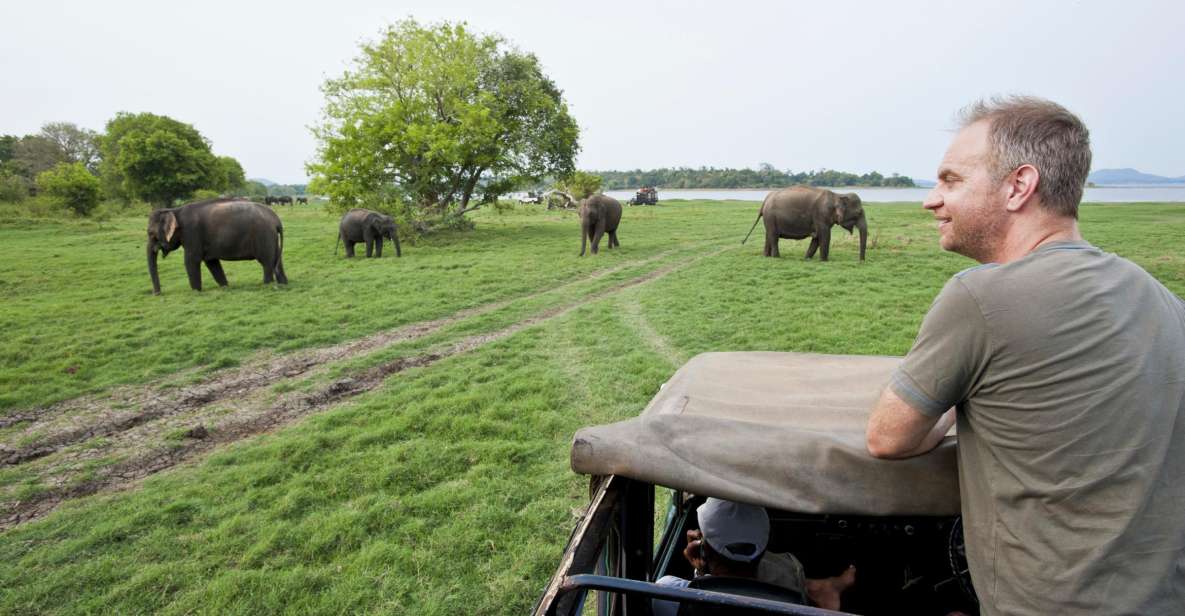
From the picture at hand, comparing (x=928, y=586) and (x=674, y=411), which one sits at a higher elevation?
(x=674, y=411)

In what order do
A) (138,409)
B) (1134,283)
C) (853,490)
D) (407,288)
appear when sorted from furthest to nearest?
1. (407,288)
2. (138,409)
3. (853,490)
4. (1134,283)

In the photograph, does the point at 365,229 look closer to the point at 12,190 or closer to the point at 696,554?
the point at 696,554

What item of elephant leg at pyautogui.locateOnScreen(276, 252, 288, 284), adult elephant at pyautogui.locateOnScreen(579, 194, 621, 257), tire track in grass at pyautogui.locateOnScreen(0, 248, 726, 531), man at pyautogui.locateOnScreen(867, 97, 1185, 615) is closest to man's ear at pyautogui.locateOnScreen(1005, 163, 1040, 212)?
man at pyautogui.locateOnScreen(867, 97, 1185, 615)

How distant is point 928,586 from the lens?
2.65m

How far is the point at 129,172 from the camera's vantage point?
135 feet

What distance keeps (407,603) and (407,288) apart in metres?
10.7

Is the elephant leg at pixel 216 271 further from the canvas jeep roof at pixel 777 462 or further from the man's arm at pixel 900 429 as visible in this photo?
the man's arm at pixel 900 429

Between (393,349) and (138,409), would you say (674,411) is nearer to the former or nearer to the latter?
(138,409)

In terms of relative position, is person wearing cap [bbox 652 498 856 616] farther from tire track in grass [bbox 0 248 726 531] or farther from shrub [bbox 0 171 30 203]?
shrub [bbox 0 171 30 203]

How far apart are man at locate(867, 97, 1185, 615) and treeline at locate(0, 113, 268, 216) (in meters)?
40.6

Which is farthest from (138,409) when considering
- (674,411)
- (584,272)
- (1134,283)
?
(584,272)

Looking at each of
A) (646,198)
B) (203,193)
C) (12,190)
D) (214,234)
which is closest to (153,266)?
(214,234)

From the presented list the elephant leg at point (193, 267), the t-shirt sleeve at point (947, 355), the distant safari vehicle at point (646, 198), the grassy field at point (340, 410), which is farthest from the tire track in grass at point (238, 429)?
the distant safari vehicle at point (646, 198)

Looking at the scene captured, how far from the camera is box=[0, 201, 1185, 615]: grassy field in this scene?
3.88m
